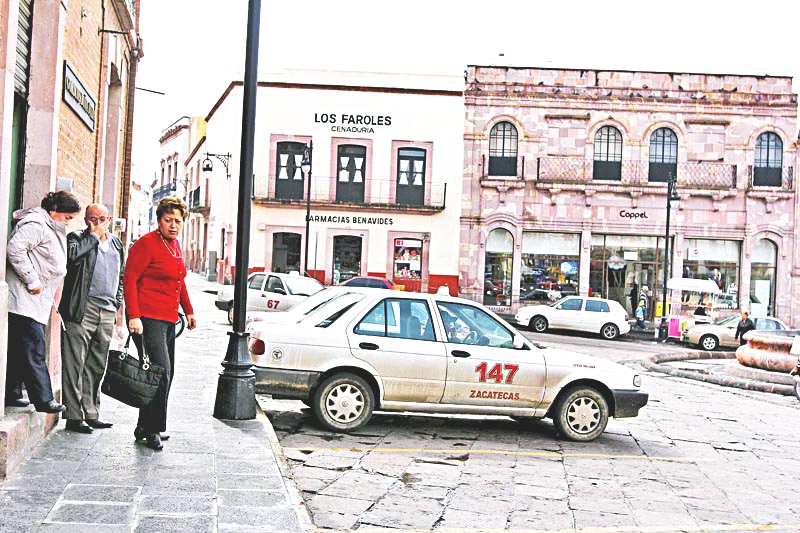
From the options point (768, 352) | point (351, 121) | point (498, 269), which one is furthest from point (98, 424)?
point (351, 121)

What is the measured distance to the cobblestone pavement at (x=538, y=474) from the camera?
6.85 m

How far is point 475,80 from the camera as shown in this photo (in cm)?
3866

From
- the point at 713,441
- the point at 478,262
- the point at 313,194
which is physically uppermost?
the point at 313,194

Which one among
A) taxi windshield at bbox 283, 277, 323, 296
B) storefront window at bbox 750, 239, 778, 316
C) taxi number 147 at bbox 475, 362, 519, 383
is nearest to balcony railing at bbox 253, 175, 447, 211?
storefront window at bbox 750, 239, 778, 316

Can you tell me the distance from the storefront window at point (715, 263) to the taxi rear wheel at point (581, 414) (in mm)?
29304

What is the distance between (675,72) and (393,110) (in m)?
12.0

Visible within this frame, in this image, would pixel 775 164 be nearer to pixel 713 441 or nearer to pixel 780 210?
pixel 780 210

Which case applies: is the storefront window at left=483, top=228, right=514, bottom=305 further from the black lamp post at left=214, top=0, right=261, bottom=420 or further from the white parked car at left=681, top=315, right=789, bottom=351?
the black lamp post at left=214, top=0, right=261, bottom=420

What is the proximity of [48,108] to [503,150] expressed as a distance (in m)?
31.4

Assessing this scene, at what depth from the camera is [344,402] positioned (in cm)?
965

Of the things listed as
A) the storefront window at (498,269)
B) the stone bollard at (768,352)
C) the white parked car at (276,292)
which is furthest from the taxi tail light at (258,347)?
the storefront window at (498,269)

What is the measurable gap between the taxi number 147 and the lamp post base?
2429mm

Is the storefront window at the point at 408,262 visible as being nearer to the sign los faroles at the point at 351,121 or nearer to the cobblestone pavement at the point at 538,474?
the sign los faroles at the point at 351,121

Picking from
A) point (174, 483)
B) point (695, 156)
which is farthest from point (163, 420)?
point (695, 156)
